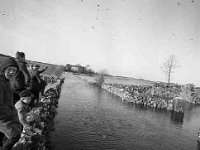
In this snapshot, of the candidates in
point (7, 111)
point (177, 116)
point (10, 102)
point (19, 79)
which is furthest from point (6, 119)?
point (177, 116)

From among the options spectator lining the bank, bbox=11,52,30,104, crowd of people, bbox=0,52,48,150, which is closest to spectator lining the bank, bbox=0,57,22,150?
crowd of people, bbox=0,52,48,150

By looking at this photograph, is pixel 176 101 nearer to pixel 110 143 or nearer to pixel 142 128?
pixel 142 128

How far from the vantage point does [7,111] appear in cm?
269

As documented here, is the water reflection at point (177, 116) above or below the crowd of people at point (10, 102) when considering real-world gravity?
below

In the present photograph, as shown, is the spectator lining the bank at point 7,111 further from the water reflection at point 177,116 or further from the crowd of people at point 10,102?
the water reflection at point 177,116

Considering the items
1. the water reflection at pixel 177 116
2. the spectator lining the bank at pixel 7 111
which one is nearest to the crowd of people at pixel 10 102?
the spectator lining the bank at pixel 7 111

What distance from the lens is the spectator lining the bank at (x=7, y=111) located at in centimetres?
259

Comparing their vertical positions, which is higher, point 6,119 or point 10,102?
point 10,102

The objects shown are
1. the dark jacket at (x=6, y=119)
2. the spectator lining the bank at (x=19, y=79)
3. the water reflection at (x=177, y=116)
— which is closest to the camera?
the dark jacket at (x=6, y=119)

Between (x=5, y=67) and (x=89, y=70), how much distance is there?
165485 mm

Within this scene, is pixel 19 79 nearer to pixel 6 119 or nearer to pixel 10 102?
pixel 10 102

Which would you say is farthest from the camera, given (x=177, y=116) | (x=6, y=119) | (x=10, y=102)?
(x=177, y=116)

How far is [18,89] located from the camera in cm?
545

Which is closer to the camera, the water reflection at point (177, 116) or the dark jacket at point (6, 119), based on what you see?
the dark jacket at point (6, 119)
